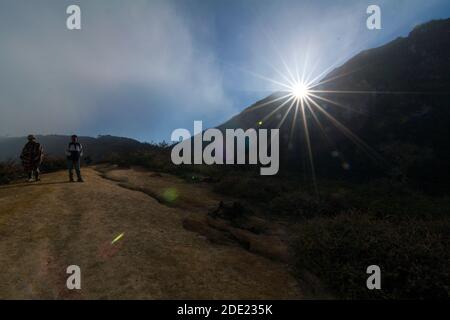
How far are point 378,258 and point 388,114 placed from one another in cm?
2692

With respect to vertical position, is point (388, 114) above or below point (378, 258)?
above

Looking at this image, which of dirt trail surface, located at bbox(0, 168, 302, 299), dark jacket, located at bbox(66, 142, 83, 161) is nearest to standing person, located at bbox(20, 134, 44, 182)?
dark jacket, located at bbox(66, 142, 83, 161)

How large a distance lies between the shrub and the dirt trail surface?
826 mm

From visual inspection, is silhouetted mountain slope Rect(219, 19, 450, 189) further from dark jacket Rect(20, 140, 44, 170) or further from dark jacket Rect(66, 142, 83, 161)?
dark jacket Rect(20, 140, 44, 170)

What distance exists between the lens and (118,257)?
233 inches

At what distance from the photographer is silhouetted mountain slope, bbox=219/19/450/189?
2317cm

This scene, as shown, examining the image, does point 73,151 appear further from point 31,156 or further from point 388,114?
point 388,114

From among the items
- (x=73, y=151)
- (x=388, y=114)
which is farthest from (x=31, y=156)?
(x=388, y=114)
